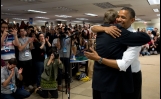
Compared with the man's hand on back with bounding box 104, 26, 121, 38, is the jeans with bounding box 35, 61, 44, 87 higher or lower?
lower

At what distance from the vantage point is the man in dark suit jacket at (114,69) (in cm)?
111

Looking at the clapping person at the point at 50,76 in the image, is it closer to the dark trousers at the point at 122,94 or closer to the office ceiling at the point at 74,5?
the dark trousers at the point at 122,94

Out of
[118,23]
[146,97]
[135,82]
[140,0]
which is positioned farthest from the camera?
[140,0]

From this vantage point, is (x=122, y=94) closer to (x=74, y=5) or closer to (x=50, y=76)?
(x=50, y=76)

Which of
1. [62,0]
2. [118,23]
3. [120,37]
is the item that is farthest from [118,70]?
[62,0]

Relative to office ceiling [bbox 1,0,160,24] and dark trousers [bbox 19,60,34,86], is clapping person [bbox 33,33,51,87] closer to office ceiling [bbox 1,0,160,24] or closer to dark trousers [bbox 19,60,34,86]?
dark trousers [bbox 19,60,34,86]

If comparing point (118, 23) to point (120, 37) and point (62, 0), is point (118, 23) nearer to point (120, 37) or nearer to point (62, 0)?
point (120, 37)

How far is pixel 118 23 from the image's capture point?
1.25m

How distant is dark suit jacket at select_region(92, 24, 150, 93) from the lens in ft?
3.62

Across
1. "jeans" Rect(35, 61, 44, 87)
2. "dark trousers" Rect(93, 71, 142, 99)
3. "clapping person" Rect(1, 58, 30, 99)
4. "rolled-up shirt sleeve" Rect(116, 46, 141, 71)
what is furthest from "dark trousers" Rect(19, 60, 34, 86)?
"rolled-up shirt sleeve" Rect(116, 46, 141, 71)

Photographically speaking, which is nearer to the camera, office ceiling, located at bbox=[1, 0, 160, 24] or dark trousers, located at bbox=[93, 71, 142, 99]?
dark trousers, located at bbox=[93, 71, 142, 99]

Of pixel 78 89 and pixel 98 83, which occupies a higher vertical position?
pixel 98 83

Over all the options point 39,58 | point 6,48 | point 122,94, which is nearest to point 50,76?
point 39,58

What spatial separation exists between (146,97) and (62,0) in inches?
185
